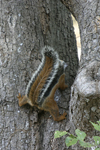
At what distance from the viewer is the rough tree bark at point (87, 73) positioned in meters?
1.13

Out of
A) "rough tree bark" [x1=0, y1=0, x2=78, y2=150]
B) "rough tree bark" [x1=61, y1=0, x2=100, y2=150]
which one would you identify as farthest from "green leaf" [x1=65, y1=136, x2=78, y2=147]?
"rough tree bark" [x1=0, y1=0, x2=78, y2=150]

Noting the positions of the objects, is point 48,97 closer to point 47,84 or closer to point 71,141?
point 47,84


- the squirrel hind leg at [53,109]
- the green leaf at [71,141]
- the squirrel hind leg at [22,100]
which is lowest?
the green leaf at [71,141]

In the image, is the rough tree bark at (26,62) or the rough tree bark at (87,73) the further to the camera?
the rough tree bark at (26,62)

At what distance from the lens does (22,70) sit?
191cm

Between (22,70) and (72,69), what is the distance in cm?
66

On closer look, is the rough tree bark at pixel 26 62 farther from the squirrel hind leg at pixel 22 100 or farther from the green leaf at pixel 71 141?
the green leaf at pixel 71 141

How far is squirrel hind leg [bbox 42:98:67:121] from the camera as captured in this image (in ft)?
6.04

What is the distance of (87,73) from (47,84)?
847 millimetres

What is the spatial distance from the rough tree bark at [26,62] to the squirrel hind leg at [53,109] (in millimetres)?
50

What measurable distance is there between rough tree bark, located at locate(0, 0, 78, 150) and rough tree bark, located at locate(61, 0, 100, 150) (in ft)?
1.45

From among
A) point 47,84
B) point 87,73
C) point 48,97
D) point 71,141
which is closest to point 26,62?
point 47,84

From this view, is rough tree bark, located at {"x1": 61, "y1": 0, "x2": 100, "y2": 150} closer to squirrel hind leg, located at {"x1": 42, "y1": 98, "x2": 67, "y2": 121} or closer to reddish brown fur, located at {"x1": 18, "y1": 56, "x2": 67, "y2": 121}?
squirrel hind leg, located at {"x1": 42, "y1": 98, "x2": 67, "y2": 121}

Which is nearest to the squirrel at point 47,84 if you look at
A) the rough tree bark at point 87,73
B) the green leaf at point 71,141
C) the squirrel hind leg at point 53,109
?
the squirrel hind leg at point 53,109
